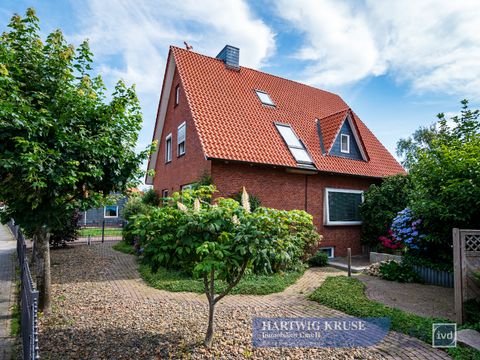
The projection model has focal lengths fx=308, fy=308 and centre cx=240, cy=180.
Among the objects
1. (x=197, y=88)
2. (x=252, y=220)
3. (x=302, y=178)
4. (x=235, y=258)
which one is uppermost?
(x=197, y=88)

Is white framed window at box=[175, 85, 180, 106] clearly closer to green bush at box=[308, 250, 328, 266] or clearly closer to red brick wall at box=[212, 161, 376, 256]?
red brick wall at box=[212, 161, 376, 256]

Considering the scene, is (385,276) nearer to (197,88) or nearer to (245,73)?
(197,88)

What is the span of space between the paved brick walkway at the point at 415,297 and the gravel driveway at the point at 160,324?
1481 mm

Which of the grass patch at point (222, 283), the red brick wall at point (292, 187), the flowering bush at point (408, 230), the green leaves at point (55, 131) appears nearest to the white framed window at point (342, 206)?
the red brick wall at point (292, 187)

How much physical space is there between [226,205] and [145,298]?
417 centimetres

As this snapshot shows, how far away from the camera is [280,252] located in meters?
3.73

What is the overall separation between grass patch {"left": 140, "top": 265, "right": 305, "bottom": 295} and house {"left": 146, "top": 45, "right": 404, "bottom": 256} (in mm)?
3418

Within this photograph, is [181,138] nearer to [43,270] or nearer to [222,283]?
[222,283]

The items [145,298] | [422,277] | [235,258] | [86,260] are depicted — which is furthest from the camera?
[86,260]

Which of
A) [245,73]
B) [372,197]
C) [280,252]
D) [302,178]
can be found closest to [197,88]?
[245,73]

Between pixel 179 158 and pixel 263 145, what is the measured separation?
405 centimetres

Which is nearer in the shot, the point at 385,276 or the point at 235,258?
the point at 235,258

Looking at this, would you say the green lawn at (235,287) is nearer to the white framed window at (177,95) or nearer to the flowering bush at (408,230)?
the flowering bush at (408,230)

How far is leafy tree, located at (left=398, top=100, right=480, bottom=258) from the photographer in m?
7.71
